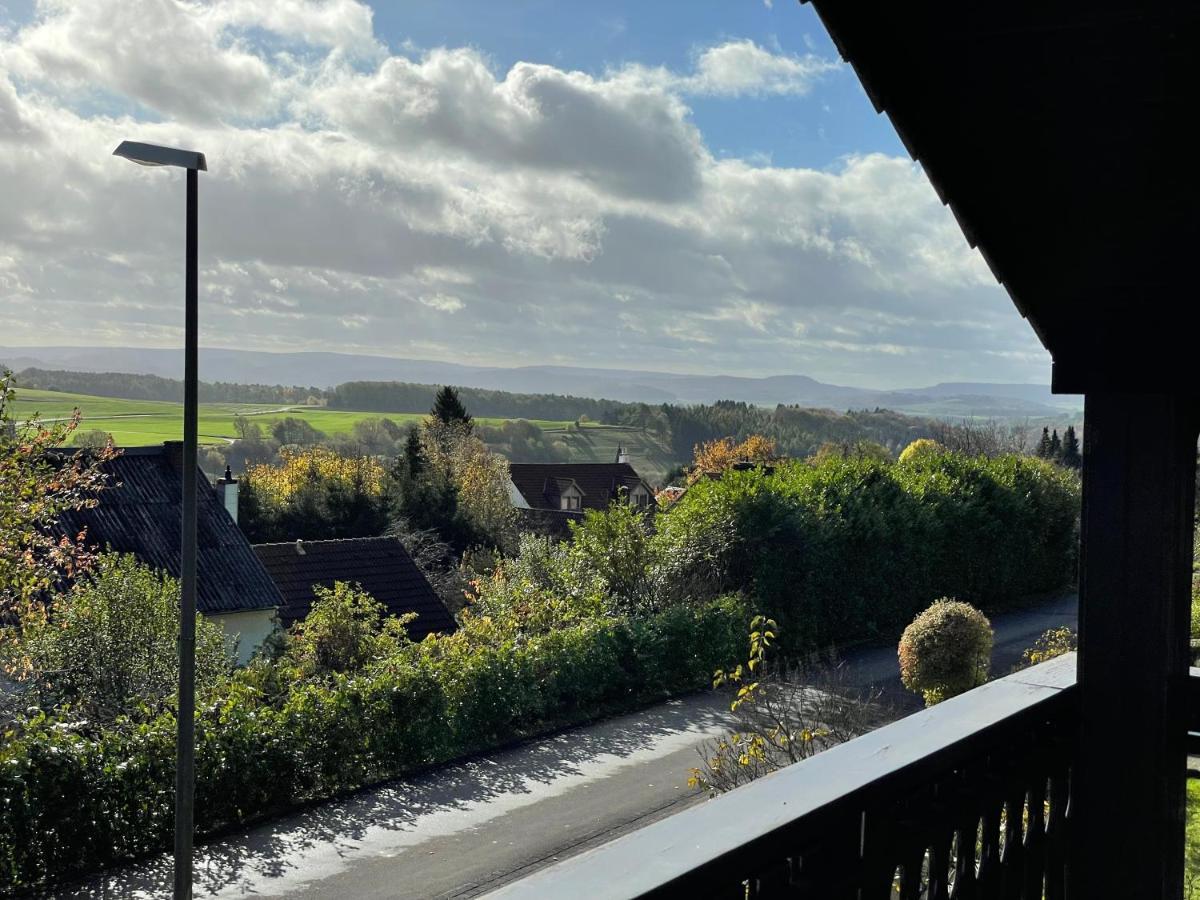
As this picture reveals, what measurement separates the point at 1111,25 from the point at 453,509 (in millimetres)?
31213

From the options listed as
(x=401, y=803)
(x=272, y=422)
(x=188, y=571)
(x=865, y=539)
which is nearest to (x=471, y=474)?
(x=272, y=422)

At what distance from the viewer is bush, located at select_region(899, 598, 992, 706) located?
13.2m

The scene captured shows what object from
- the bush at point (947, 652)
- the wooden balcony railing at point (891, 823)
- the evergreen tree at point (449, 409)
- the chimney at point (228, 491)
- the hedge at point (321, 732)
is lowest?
the hedge at point (321, 732)

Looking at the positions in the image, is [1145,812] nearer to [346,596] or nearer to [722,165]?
[346,596]

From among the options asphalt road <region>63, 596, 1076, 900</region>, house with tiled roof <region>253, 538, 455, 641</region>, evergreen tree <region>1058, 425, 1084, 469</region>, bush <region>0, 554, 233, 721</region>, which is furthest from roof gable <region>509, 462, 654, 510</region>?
bush <region>0, 554, 233, 721</region>

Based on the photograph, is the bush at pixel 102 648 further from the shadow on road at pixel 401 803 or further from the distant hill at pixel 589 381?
the distant hill at pixel 589 381

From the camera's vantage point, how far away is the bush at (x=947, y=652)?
43.4 feet

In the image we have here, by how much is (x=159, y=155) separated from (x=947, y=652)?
10.4m

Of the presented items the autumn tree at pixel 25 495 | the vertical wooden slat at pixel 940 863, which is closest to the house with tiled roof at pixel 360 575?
the autumn tree at pixel 25 495

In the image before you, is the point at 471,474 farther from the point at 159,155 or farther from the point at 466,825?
the point at 159,155

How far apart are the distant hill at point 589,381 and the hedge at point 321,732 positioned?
247 ft

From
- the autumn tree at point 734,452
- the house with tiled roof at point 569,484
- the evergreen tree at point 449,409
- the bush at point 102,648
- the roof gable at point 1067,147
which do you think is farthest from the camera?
the autumn tree at point 734,452

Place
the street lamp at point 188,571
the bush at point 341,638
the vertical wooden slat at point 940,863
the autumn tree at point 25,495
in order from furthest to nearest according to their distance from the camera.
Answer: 1. the bush at point 341,638
2. the autumn tree at point 25,495
3. the street lamp at point 188,571
4. the vertical wooden slat at point 940,863

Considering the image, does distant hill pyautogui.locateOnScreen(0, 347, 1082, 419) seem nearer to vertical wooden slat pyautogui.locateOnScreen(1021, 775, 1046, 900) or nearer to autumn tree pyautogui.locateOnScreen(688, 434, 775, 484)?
autumn tree pyautogui.locateOnScreen(688, 434, 775, 484)
